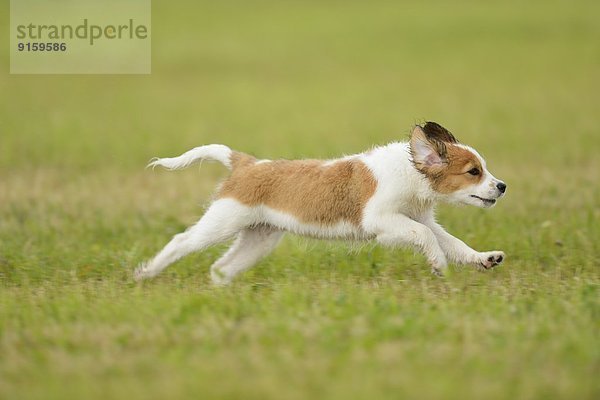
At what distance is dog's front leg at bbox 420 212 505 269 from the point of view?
788 cm

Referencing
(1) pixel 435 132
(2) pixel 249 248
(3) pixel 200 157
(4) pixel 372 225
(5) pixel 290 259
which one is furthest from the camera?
(5) pixel 290 259

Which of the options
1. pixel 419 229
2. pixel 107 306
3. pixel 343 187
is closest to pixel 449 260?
pixel 419 229

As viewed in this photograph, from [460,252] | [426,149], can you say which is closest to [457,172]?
[426,149]

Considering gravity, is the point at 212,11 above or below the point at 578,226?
above

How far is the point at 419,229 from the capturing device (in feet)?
25.8

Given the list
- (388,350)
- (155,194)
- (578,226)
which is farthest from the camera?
(155,194)

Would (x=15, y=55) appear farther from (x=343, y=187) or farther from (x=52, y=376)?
(x=52, y=376)

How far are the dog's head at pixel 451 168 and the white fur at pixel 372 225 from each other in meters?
0.02

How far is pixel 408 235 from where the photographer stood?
7.89m

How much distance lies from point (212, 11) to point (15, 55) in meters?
13.5

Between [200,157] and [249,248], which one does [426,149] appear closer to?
[249,248]

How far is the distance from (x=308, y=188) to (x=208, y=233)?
3.28 feet

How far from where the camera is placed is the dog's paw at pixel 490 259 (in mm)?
7824

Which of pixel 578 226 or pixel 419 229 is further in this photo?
pixel 578 226
